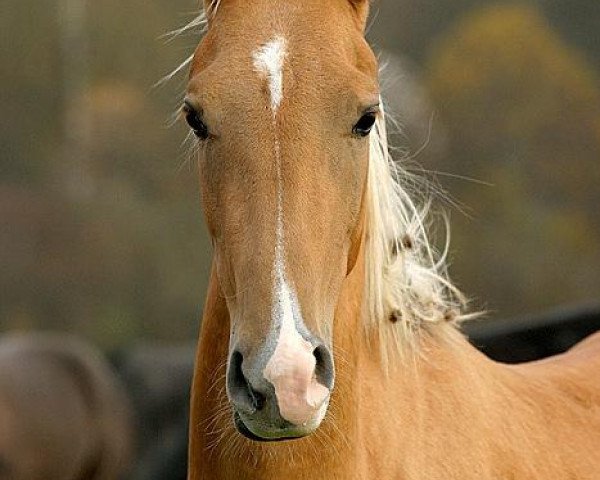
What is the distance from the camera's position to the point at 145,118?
61.7 feet

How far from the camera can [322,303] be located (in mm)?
2510

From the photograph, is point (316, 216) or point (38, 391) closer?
point (316, 216)

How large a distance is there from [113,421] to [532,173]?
1216 cm

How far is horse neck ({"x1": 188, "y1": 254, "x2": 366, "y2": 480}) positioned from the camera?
8.77 ft

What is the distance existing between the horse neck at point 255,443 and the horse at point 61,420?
322 centimetres

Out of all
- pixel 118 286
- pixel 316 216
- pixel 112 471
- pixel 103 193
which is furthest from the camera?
pixel 103 193

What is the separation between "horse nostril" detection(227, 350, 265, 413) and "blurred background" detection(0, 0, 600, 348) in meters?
13.3

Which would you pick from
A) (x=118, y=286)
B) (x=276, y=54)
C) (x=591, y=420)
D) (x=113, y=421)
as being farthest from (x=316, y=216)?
(x=118, y=286)

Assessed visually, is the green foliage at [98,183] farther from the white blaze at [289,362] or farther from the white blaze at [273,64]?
the white blaze at [289,362]

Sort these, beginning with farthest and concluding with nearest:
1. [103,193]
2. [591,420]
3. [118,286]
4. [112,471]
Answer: [103,193] < [118,286] < [112,471] < [591,420]

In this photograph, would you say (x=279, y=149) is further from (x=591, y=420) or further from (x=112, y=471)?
(x=112, y=471)

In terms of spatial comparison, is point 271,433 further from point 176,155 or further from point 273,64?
point 176,155

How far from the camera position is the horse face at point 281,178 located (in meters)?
2.35

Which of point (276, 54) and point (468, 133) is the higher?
point (276, 54)
